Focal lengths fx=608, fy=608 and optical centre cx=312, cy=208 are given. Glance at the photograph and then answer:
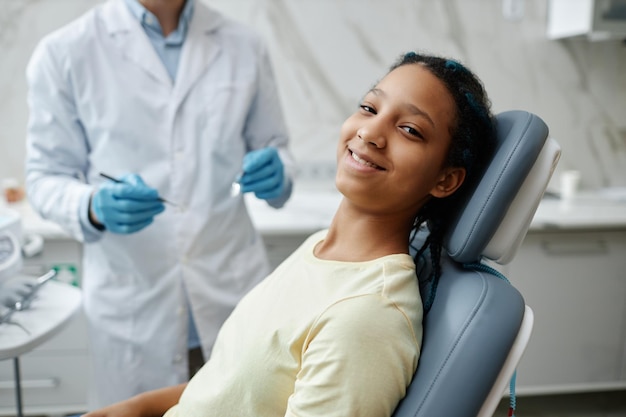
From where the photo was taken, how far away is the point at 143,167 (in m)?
1.51

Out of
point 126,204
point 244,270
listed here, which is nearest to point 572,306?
point 244,270

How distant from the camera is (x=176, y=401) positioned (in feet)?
4.04

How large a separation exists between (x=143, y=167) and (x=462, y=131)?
830mm

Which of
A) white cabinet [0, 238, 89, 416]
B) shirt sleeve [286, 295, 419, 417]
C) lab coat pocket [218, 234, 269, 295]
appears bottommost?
white cabinet [0, 238, 89, 416]

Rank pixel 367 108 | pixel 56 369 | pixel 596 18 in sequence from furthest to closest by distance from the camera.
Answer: pixel 596 18
pixel 56 369
pixel 367 108

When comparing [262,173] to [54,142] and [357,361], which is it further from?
[357,361]

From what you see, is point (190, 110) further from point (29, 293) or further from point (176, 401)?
point (176, 401)

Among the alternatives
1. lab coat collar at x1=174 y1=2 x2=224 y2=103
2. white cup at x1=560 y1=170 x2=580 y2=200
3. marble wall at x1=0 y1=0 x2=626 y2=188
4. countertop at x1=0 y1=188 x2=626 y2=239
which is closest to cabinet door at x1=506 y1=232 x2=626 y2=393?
countertop at x1=0 y1=188 x2=626 y2=239

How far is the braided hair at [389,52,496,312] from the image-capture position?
1021mm

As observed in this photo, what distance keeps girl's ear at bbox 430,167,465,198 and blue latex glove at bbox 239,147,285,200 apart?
0.55 metres

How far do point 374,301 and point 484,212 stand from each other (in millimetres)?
216

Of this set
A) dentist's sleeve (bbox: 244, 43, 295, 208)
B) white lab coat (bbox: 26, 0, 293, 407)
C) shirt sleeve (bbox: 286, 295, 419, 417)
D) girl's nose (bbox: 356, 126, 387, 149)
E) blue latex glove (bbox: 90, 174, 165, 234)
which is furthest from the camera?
dentist's sleeve (bbox: 244, 43, 295, 208)

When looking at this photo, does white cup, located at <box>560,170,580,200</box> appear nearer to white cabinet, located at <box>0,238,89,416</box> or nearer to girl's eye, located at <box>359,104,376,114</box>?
girl's eye, located at <box>359,104,376,114</box>

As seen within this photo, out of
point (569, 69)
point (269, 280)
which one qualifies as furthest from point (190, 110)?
point (569, 69)
